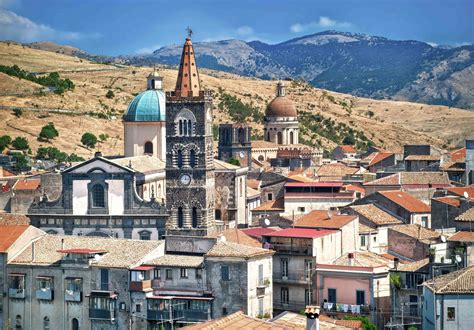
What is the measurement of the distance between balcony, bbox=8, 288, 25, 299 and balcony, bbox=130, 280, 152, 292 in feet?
21.4

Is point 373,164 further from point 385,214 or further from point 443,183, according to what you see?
point 385,214

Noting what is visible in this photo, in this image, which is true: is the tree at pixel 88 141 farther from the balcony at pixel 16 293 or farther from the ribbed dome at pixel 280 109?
the balcony at pixel 16 293

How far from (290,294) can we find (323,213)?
10018mm

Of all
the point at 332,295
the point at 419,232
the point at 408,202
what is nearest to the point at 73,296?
the point at 332,295

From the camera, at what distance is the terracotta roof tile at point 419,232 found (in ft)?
241

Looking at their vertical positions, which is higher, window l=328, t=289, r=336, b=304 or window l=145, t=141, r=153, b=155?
window l=145, t=141, r=153, b=155

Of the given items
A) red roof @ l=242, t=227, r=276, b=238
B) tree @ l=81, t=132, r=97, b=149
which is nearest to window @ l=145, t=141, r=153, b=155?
red roof @ l=242, t=227, r=276, b=238

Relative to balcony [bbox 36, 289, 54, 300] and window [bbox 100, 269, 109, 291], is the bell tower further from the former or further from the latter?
balcony [bbox 36, 289, 54, 300]

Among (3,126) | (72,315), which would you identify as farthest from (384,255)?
(3,126)

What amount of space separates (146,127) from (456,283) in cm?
3845

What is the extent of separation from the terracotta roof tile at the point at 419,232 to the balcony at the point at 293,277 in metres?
7.78

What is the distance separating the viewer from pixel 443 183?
100812mm

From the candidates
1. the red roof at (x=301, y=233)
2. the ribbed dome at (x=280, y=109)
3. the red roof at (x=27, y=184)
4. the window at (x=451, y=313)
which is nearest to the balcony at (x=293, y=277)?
the red roof at (x=301, y=233)

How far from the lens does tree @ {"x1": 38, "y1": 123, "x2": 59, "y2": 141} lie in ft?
472
